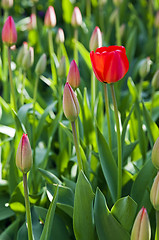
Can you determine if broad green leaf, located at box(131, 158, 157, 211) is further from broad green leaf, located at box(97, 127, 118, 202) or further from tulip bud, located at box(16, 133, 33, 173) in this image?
tulip bud, located at box(16, 133, 33, 173)

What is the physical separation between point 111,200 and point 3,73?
73 cm

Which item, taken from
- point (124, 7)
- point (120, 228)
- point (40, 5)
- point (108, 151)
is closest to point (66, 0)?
point (124, 7)

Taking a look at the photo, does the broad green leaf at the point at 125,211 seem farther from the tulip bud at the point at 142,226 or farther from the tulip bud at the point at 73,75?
the tulip bud at the point at 73,75

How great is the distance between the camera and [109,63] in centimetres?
81

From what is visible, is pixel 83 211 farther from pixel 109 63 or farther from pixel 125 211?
pixel 109 63

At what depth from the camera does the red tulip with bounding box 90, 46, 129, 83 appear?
0.81m

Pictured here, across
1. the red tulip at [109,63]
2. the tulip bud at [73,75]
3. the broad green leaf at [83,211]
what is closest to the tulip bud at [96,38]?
the tulip bud at [73,75]

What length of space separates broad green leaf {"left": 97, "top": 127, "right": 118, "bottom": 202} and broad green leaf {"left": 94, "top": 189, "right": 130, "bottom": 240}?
16 centimetres

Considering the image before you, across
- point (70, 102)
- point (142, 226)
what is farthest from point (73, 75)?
point (142, 226)

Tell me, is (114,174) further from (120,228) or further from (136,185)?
(120,228)

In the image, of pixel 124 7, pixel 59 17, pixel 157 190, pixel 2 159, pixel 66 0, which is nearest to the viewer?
pixel 157 190

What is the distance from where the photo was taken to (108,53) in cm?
81

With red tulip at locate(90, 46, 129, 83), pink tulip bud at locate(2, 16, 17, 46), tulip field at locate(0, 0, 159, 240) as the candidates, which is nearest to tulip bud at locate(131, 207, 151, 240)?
tulip field at locate(0, 0, 159, 240)

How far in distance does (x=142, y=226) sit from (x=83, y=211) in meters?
0.28
